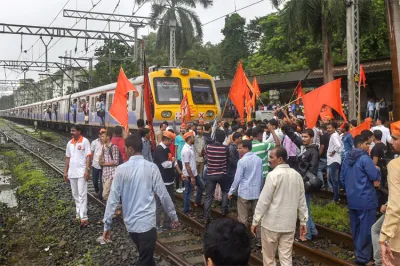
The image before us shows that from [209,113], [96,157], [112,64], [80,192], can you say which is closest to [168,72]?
[209,113]

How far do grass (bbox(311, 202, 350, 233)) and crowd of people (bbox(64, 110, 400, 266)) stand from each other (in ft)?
1.98

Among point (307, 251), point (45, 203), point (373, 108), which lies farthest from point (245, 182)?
point (373, 108)

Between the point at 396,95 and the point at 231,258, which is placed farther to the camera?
the point at 396,95

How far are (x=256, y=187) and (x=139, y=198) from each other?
243 cm

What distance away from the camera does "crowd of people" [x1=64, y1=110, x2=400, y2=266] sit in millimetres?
3684

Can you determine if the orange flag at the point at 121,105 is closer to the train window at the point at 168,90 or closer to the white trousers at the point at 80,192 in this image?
the white trousers at the point at 80,192

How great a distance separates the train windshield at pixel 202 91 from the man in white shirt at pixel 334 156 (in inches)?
266

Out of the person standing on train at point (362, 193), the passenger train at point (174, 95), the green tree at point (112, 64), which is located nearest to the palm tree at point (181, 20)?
the green tree at point (112, 64)

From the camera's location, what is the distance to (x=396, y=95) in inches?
418

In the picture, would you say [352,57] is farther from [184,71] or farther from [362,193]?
[362,193]

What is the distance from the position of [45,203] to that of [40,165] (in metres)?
6.43

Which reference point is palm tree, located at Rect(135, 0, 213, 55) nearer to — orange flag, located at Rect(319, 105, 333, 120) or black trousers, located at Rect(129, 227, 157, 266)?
orange flag, located at Rect(319, 105, 333, 120)

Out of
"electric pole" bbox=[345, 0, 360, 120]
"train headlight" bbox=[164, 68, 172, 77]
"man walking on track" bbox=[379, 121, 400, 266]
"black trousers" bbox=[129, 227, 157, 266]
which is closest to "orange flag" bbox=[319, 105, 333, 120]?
"electric pole" bbox=[345, 0, 360, 120]

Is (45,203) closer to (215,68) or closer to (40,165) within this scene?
(40,165)
